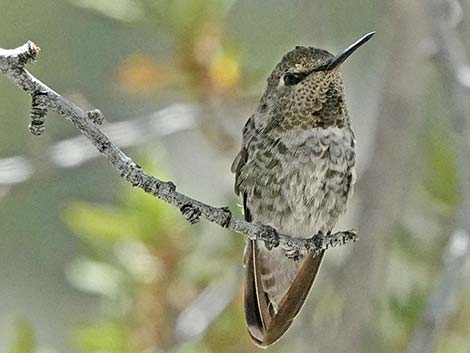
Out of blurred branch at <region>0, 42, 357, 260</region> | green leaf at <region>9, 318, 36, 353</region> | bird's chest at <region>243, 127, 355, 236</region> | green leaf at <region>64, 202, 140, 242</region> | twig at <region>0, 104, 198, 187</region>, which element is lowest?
blurred branch at <region>0, 42, 357, 260</region>

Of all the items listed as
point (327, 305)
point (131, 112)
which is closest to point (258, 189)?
point (327, 305)

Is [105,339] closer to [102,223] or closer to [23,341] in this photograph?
[102,223]

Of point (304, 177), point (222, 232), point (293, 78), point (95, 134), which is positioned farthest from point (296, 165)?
point (222, 232)

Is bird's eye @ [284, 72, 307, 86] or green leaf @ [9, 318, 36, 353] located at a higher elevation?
bird's eye @ [284, 72, 307, 86]

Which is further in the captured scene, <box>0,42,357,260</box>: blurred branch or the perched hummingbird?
the perched hummingbird

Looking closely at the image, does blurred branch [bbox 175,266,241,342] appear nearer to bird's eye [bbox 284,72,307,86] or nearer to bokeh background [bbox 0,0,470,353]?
bokeh background [bbox 0,0,470,353]

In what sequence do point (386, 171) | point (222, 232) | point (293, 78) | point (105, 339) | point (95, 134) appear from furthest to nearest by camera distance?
point (222, 232) → point (386, 171) → point (105, 339) → point (293, 78) → point (95, 134)

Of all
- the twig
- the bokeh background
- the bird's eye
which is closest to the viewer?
the bird's eye

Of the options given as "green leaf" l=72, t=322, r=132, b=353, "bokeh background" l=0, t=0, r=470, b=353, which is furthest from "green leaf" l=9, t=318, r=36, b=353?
"green leaf" l=72, t=322, r=132, b=353
